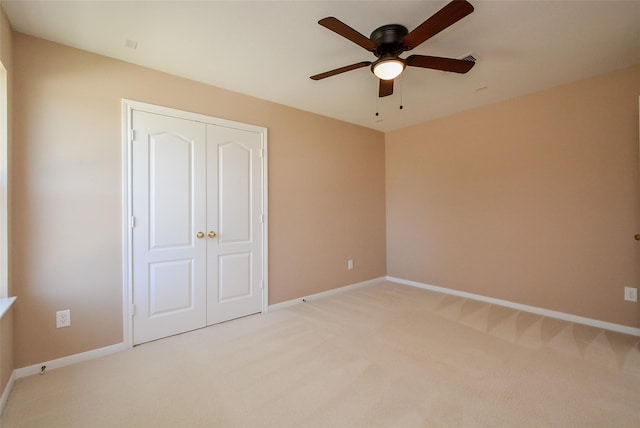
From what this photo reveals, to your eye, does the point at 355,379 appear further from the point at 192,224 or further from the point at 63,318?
the point at 63,318

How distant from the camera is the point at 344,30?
1.69 metres

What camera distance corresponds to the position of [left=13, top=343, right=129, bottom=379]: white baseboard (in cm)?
208

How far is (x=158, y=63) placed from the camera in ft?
8.27

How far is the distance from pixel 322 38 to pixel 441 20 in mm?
929

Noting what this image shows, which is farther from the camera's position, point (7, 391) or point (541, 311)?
point (541, 311)

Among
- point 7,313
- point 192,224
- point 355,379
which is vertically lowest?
point 355,379

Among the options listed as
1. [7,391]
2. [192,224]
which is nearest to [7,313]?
[7,391]

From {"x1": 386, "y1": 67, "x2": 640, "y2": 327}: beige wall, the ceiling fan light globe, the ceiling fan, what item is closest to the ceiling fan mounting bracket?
the ceiling fan

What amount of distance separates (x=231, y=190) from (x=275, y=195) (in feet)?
1.84

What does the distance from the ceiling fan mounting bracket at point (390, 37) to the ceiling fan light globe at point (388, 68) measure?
10 centimetres

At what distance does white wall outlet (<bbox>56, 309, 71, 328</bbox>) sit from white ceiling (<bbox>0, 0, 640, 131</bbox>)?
2136 millimetres

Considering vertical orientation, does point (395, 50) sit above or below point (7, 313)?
above

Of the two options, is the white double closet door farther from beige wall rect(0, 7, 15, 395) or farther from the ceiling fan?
the ceiling fan

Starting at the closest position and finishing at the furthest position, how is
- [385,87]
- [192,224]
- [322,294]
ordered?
[385,87] < [192,224] < [322,294]
